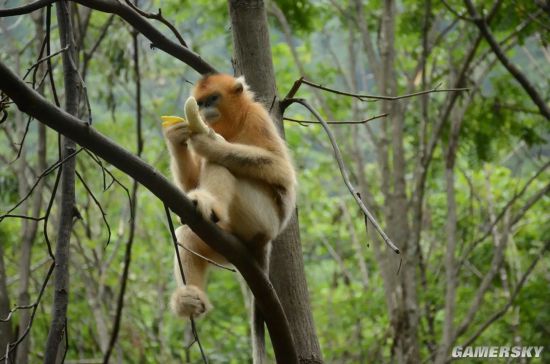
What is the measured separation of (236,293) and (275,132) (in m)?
7.82

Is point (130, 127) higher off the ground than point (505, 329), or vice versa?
point (130, 127)

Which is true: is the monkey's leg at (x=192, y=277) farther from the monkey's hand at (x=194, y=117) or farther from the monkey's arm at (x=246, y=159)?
the monkey's hand at (x=194, y=117)

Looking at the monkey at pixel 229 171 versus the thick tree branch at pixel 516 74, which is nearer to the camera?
the monkey at pixel 229 171

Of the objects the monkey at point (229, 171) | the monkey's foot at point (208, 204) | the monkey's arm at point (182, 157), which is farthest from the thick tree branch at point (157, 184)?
the monkey's arm at point (182, 157)

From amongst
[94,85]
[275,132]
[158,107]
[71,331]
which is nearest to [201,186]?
[275,132]

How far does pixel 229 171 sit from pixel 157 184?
50.0 inches

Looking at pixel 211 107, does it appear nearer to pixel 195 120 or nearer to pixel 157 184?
pixel 195 120

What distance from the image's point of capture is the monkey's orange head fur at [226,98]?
3.88 meters

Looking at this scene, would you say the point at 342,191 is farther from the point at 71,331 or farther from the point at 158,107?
the point at 71,331

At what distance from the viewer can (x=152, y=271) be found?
11.5 metres

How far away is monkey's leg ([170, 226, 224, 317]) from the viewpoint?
3498mm

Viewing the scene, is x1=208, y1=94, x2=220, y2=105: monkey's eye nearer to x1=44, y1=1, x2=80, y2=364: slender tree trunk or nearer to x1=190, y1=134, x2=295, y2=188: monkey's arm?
x1=190, y1=134, x2=295, y2=188: monkey's arm

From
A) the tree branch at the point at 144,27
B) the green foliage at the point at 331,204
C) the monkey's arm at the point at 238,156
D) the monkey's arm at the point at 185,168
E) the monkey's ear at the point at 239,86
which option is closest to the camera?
the tree branch at the point at 144,27

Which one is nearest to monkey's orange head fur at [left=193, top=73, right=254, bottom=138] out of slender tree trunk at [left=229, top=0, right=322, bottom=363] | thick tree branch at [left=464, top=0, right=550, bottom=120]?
slender tree trunk at [left=229, top=0, right=322, bottom=363]
